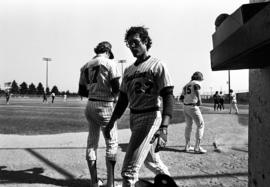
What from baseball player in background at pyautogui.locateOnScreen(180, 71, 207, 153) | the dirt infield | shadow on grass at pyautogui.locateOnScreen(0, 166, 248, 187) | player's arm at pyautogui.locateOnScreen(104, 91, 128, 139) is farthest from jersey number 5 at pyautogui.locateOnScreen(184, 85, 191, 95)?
player's arm at pyautogui.locateOnScreen(104, 91, 128, 139)

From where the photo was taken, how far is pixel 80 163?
5.95 m

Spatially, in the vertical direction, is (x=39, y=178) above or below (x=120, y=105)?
below

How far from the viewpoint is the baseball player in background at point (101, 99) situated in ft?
13.7

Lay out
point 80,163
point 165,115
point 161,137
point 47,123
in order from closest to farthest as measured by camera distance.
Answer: point 161,137 < point 165,115 < point 80,163 < point 47,123

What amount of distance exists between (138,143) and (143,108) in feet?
1.12

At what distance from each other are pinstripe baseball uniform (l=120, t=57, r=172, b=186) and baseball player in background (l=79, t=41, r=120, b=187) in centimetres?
110

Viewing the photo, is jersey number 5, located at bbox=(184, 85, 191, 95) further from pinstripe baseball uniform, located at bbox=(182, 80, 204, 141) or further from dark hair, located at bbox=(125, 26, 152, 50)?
dark hair, located at bbox=(125, 26, 152, 50)

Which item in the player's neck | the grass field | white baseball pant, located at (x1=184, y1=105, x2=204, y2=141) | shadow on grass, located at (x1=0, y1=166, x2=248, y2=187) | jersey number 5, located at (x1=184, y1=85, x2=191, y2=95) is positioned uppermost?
the player's neck

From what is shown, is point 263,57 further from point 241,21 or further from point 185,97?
point 185,97

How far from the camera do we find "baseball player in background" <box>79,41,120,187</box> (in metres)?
4.16

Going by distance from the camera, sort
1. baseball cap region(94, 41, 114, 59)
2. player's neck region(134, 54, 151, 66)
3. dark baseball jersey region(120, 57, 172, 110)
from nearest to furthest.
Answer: dark baseball jersey region(120, 57, 172, 110) → player's neck region(134, 54, 151, 66) → baseball cap region(94, 41, 114, 59)

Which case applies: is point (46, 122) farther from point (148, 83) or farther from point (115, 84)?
point (148, 83)

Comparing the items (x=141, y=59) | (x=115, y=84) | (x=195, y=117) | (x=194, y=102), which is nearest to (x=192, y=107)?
(x=194, y=102)

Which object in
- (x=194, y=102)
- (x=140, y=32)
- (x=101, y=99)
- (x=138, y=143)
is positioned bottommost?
(x=138, y=143)
